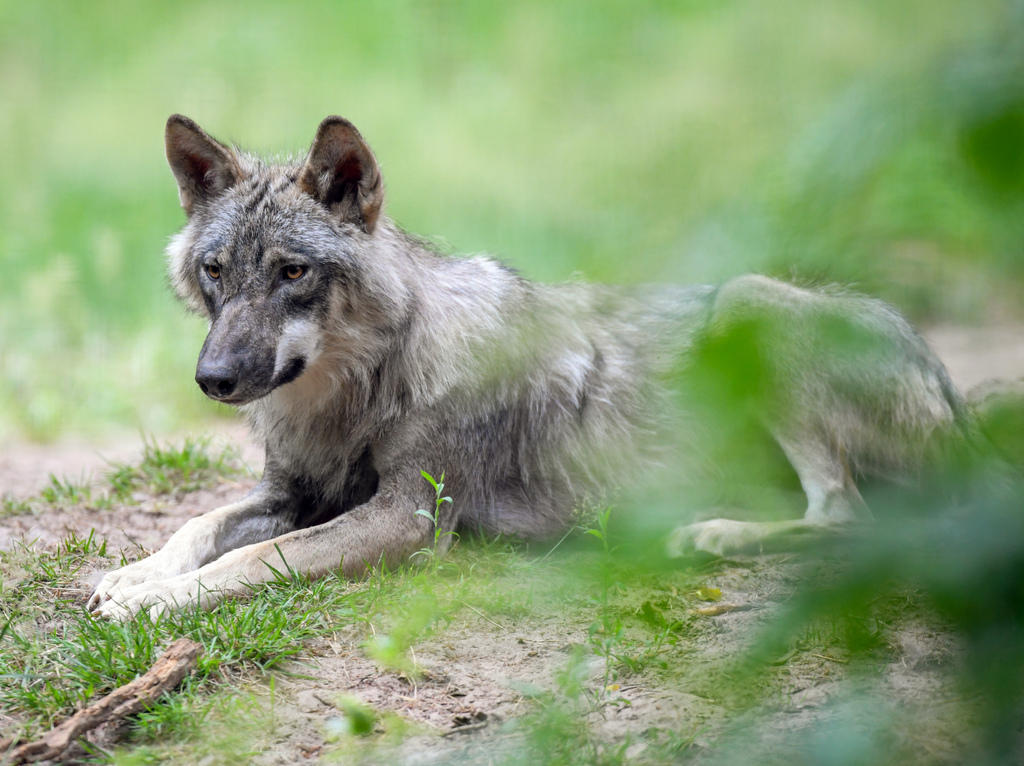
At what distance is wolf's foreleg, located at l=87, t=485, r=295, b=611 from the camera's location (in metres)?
4.20

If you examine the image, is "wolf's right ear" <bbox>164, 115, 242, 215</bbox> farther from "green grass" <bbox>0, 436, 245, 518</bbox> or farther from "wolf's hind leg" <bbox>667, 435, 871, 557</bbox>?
"wolf's hind leg" <bbox>667, 435, 871, 557</bbox>

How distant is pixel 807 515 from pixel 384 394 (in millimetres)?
2098

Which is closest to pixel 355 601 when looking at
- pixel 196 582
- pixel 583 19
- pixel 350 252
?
Answer: pixel 196 582

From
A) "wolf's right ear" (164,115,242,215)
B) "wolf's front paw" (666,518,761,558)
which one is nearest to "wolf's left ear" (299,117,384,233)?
"wolf's right ear" (164,115,242,215)

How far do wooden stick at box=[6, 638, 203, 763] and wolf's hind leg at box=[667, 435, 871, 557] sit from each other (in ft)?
7.10

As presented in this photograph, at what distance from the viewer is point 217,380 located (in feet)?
13.8

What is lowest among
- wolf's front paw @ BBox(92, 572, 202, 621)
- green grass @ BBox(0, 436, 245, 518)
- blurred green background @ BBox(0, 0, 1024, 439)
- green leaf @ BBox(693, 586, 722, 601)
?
green leaf @ BBox(693, 586, 722, 601)

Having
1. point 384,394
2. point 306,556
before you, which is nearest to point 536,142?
point 384,394

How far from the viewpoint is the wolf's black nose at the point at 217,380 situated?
165 inches

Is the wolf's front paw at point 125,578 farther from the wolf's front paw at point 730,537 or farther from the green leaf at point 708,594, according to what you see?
the wolf's front paw at point 730,537

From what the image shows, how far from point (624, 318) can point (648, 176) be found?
454cm

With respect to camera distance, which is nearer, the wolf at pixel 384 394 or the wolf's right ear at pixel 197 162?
the wolf at pixel 384 394

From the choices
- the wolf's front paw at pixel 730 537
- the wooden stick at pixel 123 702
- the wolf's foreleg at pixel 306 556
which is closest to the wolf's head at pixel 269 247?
the wolf's foreleg at pixel 306 556

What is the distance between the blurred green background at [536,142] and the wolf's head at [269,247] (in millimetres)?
736
